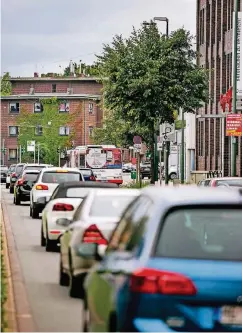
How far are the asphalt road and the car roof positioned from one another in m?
4.03

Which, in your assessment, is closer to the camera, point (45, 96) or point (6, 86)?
point (45, 96)

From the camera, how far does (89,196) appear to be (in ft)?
59.5

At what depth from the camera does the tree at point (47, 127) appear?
14988cm

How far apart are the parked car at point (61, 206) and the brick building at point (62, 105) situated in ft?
413

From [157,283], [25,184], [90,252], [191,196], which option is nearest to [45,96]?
[25,184]

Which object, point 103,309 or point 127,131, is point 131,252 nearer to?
point 103,309

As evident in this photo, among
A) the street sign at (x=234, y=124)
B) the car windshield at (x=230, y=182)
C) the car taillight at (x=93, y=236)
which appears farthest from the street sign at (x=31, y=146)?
the car taillight at (x=93, y=236)

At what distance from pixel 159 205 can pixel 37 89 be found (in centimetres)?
15620

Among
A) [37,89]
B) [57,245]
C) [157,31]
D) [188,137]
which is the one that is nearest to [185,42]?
[157,31]

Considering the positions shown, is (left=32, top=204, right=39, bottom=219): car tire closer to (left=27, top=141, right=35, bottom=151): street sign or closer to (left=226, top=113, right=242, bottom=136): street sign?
(left=226, top=113, right=242, bottom=136): street sign

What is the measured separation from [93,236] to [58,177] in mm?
22041

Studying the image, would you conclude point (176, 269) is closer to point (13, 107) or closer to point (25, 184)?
point (25, 184)

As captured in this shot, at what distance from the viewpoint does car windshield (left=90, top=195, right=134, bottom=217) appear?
686 inches

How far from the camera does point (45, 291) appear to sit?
17594 millimetres
